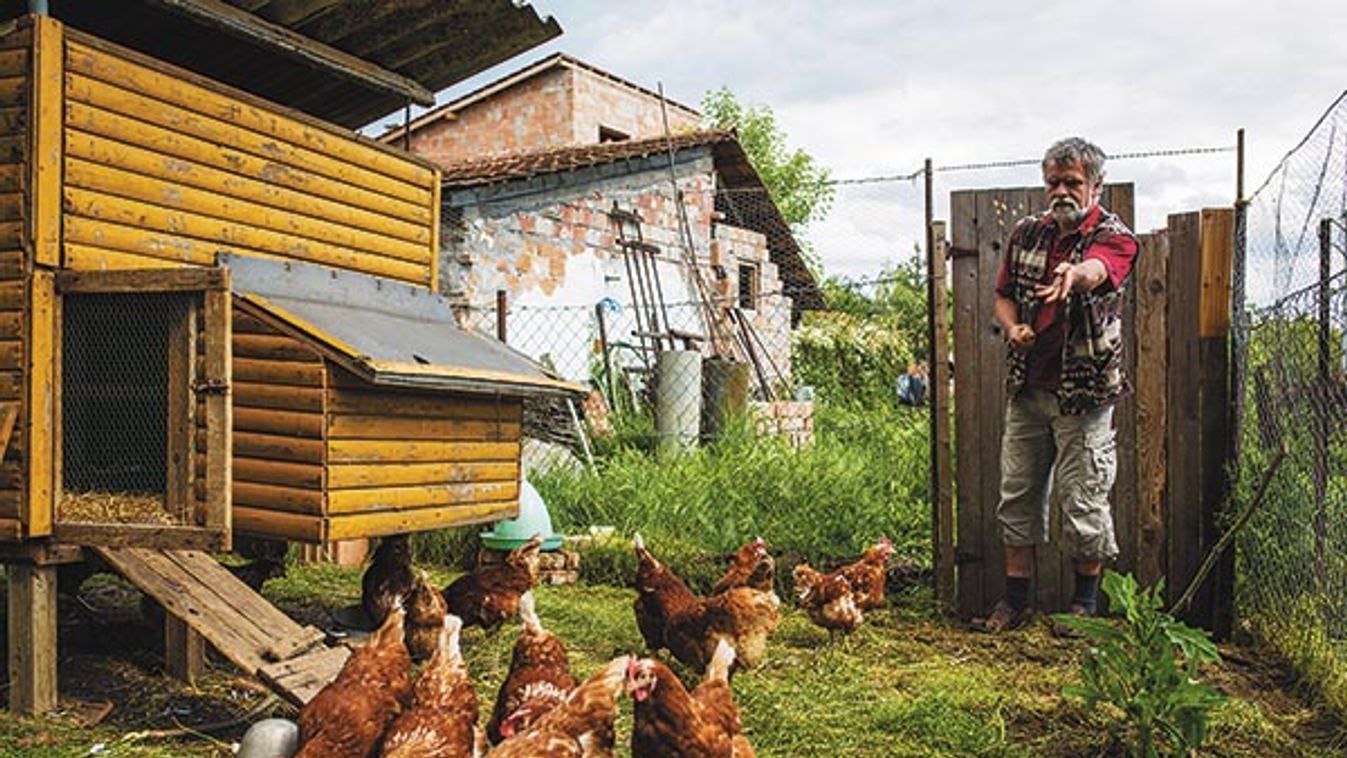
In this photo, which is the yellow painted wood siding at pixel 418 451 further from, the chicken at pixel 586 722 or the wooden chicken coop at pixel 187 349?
the chicken at pixel 586 722

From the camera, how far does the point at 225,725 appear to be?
368 centimetres

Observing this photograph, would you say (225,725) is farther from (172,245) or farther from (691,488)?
(691,488)

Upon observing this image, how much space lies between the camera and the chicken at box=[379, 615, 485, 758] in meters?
2.85

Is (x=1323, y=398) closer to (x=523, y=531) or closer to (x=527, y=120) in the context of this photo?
(x=523, y=531)

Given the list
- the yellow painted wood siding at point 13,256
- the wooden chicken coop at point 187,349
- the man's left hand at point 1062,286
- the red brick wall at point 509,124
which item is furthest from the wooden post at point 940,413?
the red brick wall at point 509,124

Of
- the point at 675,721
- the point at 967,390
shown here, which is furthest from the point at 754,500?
the point at 675,721

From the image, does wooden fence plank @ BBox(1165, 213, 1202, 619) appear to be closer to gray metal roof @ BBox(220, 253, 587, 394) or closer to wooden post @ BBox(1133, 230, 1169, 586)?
wooden post @ BBox(1133, 230, 1169, 586)

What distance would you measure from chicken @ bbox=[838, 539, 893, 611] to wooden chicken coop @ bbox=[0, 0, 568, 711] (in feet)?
5.45

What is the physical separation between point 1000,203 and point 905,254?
4.64m

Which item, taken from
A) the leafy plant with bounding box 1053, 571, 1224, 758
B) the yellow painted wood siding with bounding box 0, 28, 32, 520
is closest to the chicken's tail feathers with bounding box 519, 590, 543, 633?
the leafy plant with bounding box 1053, 571, 1224, 758

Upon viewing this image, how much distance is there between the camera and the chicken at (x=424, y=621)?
4418mm

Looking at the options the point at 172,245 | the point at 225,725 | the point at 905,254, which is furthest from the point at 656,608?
the point at 905,254

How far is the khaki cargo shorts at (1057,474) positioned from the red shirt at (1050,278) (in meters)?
0.10

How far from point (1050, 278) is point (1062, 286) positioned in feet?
1.02
